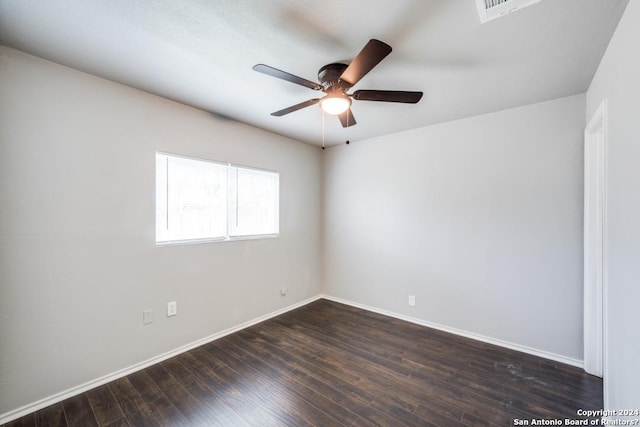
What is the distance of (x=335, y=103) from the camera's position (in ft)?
6.17

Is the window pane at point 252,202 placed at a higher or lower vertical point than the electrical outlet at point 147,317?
higher

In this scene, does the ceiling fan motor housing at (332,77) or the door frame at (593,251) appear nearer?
the ceiling fan motor housing at (332,77)

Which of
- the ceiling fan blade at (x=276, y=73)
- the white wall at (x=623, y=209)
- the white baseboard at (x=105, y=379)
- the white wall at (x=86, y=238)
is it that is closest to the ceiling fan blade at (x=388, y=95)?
the ceiling fan blade at (x=276, y=73)

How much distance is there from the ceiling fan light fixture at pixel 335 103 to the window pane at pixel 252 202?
A: 5.29 ft

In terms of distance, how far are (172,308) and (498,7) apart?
3306 millimetres

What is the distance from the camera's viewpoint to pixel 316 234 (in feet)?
13.9

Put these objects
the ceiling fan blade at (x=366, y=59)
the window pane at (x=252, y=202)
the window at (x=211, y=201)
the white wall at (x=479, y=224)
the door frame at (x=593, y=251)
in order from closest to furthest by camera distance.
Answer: the ceiling fan blade at (x=366, y=59), the door frame at (x=593, y=251), the white wall at (x=479, y=224), the window at (x=211, y=201), the window pane at (x=252, y=202)

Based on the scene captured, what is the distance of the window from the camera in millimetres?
2523

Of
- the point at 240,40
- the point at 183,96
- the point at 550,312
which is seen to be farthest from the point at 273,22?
the point at 550,312

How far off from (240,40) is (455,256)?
2.96 meters

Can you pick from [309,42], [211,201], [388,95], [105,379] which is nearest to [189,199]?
[211,201]

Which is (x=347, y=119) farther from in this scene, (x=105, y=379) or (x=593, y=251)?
(x=105, y=379)

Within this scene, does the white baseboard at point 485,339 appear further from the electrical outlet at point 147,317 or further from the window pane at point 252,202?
the electrical outlet at point 147,317

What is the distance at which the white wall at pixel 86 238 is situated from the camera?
176 cm
